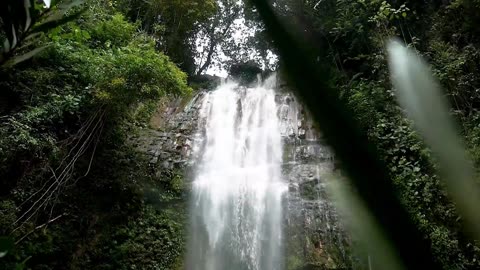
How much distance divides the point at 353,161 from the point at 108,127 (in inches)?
268

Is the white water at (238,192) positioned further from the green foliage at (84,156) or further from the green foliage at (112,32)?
the green foliage at (112,32)

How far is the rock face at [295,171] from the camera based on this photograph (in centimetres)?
616

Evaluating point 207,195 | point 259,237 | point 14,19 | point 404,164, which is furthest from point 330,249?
point 14,19

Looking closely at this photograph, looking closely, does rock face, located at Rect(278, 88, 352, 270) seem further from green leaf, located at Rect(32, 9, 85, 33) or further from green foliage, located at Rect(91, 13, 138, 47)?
green leaf, located at Rect(32, 9, 85, 33)

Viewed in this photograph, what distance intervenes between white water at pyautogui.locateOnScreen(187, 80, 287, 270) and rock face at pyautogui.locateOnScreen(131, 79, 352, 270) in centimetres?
19

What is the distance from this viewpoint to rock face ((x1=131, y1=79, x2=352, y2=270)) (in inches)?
243

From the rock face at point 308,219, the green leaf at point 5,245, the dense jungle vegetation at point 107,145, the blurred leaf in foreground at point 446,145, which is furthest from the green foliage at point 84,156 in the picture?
the blurred leaf in foreground at point 446,145

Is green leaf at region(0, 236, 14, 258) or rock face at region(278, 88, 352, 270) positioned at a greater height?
rock face at region(278, 88, 352, 270)

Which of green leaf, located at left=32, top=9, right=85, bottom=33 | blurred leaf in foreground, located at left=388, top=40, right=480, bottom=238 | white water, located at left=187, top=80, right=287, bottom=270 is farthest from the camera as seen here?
white water, located at left=187, top=80, right=287, bottom=270

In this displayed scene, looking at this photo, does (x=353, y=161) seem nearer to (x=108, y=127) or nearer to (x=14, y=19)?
(x=14, y=19)

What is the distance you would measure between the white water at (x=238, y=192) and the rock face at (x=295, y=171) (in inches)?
7.5

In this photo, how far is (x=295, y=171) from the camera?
307 inches

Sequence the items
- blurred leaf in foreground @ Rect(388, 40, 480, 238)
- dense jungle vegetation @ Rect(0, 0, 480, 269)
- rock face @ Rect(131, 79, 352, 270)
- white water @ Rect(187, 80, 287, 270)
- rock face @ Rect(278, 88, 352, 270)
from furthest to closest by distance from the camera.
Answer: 1. white water @ Rect(187, 80, 287, 270)
2. rock face @ Rect(131, 79, 352, 270)
3. rock face @ Rect(278, 88, 352, 270)
4. dense jungle vegetation @ Rect(0, 0, 480, 269)
5. blurred leaf in foreground @ Rect(388, 40, 480, 238)

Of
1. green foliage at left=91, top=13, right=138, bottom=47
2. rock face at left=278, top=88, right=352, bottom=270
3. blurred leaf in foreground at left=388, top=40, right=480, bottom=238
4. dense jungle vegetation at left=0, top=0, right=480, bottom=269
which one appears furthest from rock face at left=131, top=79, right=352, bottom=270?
blurred leaf in foreground at left=388, top=40, right=480, bottom=238
